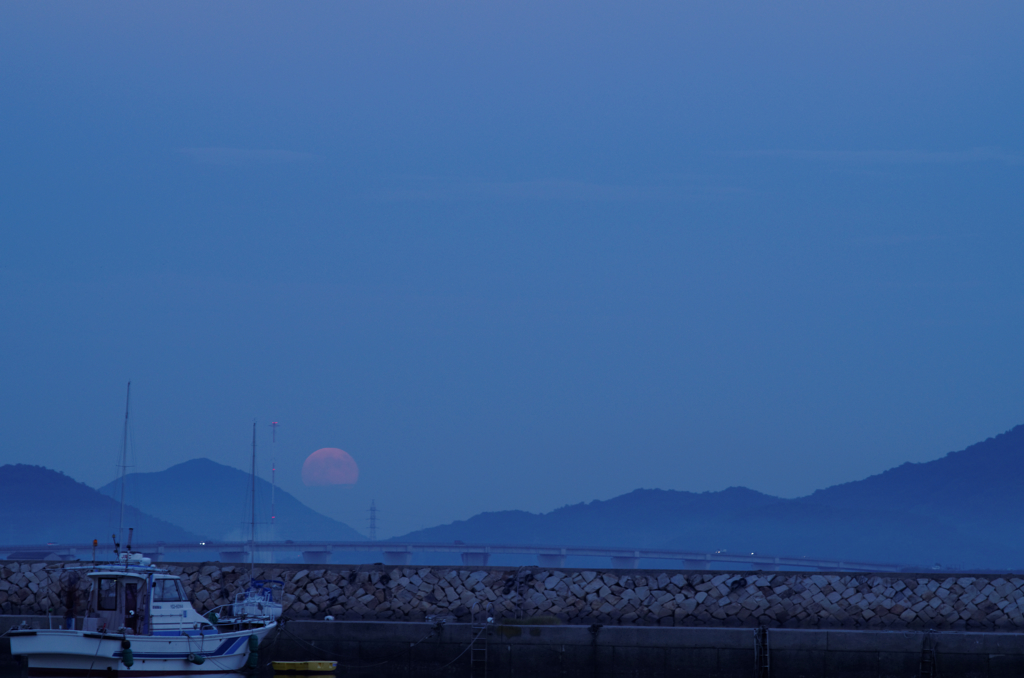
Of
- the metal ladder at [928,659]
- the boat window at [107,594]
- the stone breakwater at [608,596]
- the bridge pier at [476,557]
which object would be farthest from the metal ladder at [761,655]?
the bridge pier at [476,557]

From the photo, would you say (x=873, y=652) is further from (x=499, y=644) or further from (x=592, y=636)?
(x=499, y=644)

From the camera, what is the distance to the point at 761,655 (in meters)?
26.1

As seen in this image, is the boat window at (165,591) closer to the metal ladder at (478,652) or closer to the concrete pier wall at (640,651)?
the concrete pier wall at (640,651)

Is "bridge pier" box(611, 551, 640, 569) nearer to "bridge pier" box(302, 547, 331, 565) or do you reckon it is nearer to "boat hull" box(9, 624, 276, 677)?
"bridge pier" box(302, 547, 331, 565)

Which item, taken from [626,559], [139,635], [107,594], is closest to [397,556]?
[626,559]

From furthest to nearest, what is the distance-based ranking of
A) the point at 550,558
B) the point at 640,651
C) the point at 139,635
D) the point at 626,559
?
the point at 626,559
the point at 550,558
the point at 139,635
the point at 640,651

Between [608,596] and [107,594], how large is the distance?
12164 millimetres

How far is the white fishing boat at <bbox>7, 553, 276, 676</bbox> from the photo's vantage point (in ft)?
86.5

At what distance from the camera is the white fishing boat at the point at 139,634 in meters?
26.4

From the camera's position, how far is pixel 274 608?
97.5 feet

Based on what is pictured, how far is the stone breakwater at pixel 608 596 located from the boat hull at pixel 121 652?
5.77 ft

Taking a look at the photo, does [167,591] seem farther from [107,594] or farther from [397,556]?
[397,556]

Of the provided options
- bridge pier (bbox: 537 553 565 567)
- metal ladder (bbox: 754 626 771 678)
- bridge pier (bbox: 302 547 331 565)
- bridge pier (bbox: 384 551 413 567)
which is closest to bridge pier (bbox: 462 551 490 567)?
bridge pier (bbox: 537 553 565 567)

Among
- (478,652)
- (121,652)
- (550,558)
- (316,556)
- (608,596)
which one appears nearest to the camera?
(121,652)
